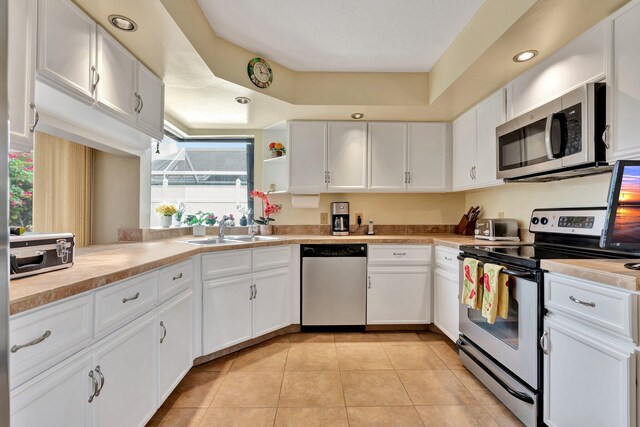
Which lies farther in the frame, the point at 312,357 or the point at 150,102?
the point at 312,357

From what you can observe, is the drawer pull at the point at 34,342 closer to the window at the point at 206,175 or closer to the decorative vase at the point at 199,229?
the decorative vase at the point at 199,229

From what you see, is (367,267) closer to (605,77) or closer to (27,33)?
(605,77)

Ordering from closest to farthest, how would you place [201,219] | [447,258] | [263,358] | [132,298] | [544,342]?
[132,298], [544,342], [263,358], [447,258], [201,219]

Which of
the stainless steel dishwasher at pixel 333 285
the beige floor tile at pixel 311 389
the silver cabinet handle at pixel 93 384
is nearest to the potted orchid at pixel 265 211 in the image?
the stainless steel dishwasher at pixel 333 285

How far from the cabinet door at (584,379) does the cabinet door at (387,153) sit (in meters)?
Answer: 1.96

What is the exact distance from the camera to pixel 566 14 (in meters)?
1.48

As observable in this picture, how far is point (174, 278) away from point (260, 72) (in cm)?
175

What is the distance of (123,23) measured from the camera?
1609 mm

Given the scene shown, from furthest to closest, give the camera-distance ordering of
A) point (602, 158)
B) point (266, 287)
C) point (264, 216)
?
point (264, 216), point (266, 287), point (602, 158)

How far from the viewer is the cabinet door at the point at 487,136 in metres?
2.35

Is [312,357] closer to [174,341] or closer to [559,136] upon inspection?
[174,341]

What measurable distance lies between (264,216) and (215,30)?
1.81 meters

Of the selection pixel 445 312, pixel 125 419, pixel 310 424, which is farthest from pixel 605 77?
pixel 125 419

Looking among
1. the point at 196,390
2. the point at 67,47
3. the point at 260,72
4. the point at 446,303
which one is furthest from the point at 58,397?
the point at 446,303
